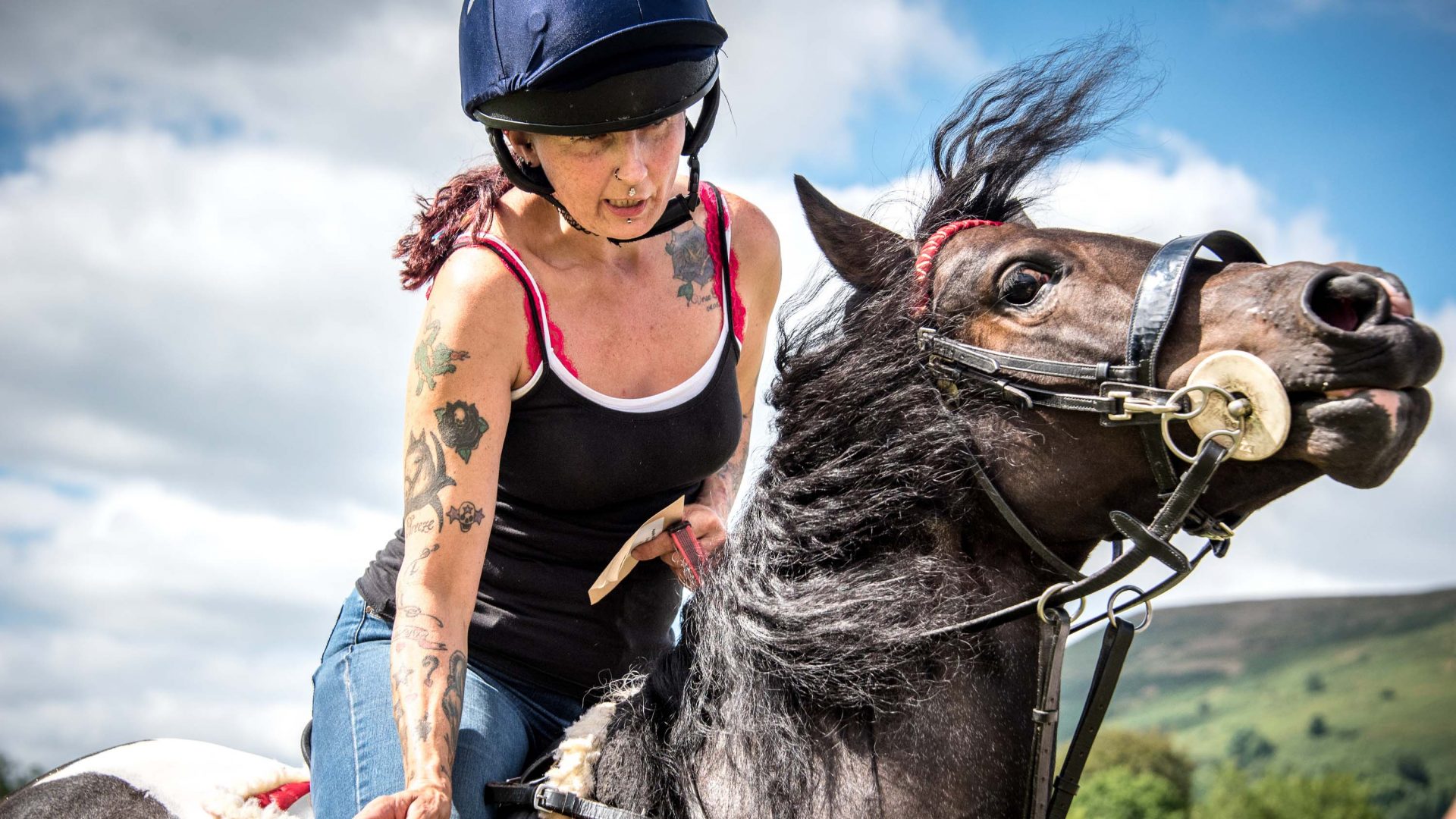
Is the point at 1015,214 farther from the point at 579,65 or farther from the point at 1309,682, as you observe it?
the point at 1309,682

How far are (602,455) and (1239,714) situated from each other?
13.6m

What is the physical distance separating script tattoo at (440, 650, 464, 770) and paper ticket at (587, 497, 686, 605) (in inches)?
18.6

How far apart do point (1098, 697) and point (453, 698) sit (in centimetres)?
153

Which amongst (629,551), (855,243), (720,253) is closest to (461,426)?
(629,551)

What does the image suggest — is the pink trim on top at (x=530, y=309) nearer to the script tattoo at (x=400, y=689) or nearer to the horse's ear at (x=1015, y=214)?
the script tattoo at (x=400, y=689)

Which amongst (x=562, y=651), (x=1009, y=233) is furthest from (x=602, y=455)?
(x=1009, y=233)

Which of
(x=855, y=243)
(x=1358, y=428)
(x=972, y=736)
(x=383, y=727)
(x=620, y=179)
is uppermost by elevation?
(x=620, y=179)

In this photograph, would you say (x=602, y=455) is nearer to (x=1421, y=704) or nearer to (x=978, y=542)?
(x=978, y=542)

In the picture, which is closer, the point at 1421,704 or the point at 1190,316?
the point at 1190,316

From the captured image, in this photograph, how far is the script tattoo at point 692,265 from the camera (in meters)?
3.17

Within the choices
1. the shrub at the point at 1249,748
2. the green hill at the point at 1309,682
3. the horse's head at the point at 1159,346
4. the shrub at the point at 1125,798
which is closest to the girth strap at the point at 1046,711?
the horse's head at the point at 1159,346

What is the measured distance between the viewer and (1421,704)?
13047 mm

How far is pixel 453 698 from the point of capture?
101 inches

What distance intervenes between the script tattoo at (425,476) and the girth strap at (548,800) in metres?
0.66
